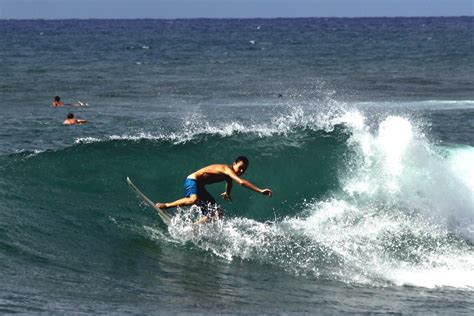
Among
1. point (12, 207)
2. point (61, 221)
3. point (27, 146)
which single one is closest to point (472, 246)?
point (61, 221)

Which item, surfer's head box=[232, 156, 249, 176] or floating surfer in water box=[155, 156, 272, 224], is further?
floating surfer in water box=[155, 156, 272, 224]

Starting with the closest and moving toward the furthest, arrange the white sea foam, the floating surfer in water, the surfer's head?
the white sea foam < the surfer's head < the floating surfer in water

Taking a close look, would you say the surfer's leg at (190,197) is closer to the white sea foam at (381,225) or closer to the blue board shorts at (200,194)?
the blue board shorts at (200,194)

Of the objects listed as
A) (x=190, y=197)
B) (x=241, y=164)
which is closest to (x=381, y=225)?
(x=241, y=164)

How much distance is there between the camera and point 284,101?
31.2 metres

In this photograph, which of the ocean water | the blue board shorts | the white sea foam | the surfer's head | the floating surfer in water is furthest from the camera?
the blue board shorts

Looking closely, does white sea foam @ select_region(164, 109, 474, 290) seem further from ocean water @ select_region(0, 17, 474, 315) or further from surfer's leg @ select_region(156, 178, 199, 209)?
surfer's leg @ select_region(156, 178, 199, 209)

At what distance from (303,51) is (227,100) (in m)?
36.2

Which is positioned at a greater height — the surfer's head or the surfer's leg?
the surfer's head

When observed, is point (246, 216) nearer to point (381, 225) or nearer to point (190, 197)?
point (381, 225)

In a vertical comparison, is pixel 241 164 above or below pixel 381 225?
above

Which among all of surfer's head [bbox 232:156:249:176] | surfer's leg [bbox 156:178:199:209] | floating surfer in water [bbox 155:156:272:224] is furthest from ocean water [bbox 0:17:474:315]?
surfer's head [bbox 232:156:249:176]

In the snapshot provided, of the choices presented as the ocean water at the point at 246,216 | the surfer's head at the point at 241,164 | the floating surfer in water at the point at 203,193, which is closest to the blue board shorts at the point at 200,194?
the floating surfer in water at the point at 203,193

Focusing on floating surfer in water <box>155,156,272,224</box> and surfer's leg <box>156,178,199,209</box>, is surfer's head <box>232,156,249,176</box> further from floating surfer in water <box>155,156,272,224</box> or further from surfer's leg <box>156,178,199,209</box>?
surfer's leg <box>156,178,199,209</box>
